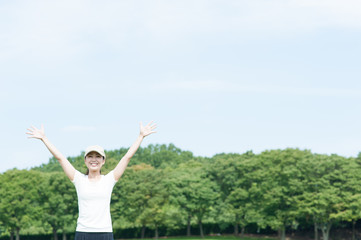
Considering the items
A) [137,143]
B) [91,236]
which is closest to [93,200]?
[91,236]

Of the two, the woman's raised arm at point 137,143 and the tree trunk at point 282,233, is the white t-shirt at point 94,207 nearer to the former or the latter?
the woman's raised arm at point 137,143

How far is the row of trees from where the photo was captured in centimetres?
5894

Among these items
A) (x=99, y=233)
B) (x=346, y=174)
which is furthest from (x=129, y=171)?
(x=99, y=233)

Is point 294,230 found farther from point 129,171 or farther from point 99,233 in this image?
point 99,233

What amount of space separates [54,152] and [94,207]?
102 centimetres

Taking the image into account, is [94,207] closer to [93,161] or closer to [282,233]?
[93,161]

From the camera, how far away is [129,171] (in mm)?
73312

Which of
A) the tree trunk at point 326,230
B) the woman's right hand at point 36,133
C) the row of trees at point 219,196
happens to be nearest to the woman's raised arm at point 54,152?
the woman's right hand at point 36,133

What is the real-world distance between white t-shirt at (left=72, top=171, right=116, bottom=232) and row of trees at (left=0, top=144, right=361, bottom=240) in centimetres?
5415

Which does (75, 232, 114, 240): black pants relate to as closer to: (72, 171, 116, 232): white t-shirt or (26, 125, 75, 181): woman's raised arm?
(72, 171, 116, 232): white t-shirt

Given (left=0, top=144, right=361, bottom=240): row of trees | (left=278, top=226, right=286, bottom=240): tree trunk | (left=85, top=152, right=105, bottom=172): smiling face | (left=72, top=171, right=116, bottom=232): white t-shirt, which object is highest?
(left=0, top=144, right=361, bottom=240): row of trees

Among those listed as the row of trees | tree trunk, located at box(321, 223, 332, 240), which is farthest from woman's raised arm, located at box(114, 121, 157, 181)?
tree trunk, located at box(321, 223, 332, 240)

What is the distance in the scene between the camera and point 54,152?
6840mm

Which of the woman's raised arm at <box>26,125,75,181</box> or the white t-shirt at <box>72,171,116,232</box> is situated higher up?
the woman's raised arm at <box>26,125,75,181</box>
